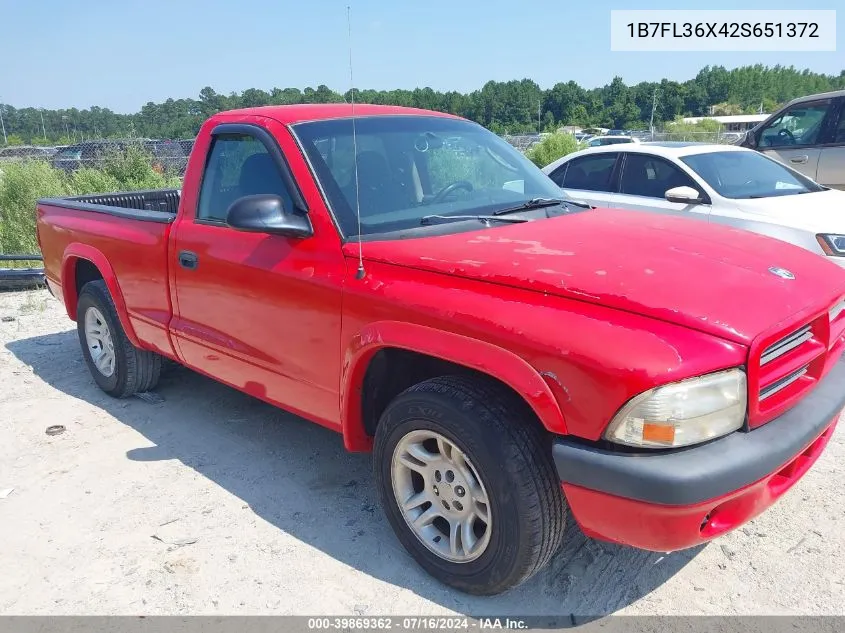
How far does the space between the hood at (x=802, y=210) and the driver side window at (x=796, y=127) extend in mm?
3348

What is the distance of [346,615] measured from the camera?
2.60 meters

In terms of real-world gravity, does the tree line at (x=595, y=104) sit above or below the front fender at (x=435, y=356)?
above

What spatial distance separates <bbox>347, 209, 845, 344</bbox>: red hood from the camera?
7.21 ft

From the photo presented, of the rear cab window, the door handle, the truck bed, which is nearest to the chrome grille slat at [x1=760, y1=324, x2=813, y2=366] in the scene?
the rear cab window

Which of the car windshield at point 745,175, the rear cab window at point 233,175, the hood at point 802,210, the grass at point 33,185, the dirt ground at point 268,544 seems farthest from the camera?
→ the grass at point 33,185

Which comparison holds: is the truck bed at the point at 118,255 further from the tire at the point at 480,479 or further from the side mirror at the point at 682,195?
the side mirror at the point at 682,195

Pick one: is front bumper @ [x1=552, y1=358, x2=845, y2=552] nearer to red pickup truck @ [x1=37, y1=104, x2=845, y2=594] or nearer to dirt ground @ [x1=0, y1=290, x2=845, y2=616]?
red pickup truck @ [x1=37, y1=104, x2=845, y2=594]

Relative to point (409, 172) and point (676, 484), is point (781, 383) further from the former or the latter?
point (409, 172)

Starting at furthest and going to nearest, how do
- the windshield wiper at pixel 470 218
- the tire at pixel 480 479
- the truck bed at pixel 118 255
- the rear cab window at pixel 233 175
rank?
the truck bed at pixel 118 255, the rear cab window at pixel 233 175, the windshield wiper at pixel 470 218, the tire at pixel 480 479

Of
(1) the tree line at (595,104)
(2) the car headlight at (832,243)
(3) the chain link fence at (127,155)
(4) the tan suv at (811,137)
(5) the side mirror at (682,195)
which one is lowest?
(2) the car headlight at (832,243)

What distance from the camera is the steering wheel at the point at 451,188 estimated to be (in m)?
3.26

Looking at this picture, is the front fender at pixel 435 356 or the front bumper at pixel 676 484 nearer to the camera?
the front bumper at pixel 676 484

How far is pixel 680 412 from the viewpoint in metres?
2.05

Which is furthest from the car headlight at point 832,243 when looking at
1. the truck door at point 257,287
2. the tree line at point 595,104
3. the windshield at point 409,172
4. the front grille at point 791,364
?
the tree line at point 595,104
